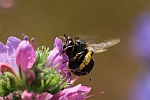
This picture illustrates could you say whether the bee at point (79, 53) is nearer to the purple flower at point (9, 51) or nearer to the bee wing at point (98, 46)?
the bee wing at point (98, 46)

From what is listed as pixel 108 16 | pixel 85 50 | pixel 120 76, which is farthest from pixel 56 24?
pixel 85 50

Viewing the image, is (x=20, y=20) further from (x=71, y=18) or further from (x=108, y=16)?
(x=108, y=16)

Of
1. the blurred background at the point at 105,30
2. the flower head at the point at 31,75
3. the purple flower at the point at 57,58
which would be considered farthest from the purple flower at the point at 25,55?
the blurred background at the point at 105,30

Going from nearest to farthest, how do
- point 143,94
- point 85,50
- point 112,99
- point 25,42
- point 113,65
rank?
1. point 25,42
2. point 85,50
3. point 143,94
4. point 112,99
5. point 113,65

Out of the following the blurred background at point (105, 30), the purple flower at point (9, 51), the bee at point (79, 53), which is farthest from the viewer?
the blurred background at point (105, 30)

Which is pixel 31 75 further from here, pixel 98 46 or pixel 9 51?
pixel 98 46

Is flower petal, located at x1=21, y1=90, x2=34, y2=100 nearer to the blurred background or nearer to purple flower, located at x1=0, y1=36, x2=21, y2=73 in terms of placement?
purple flower, located at x1=0, y1=36, x2=21, y2=73
